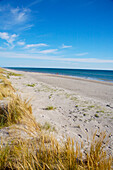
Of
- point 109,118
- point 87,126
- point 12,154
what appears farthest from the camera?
point 109,118

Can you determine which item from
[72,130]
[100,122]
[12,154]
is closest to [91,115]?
[100,122]

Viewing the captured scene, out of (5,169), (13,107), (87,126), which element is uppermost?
(13,107)

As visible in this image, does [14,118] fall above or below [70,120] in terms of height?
above

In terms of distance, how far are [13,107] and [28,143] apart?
1.48 metres

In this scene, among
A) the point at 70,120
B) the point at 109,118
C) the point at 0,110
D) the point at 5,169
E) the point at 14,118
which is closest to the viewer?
the point at 5,169

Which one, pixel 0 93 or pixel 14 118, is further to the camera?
pixel 0 93

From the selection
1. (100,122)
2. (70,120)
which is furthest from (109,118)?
(70,120)

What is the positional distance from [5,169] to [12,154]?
20 centimetres

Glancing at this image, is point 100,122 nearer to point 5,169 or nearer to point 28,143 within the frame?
point 28,143

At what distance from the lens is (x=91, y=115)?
16.5 ft

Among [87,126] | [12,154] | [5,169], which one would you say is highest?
[12,154]

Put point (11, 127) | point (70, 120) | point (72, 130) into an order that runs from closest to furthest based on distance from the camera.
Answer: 1. point (11, 127)
2. point (72, 130)
3. point (70, 120)

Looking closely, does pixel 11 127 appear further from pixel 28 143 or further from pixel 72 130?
pixel 72 130

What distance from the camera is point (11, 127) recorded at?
8.83ft
